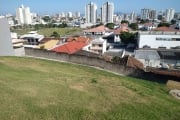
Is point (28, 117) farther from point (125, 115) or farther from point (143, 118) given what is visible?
point (143, 118)

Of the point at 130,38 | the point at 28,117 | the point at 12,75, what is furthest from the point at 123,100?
the point at 130,38

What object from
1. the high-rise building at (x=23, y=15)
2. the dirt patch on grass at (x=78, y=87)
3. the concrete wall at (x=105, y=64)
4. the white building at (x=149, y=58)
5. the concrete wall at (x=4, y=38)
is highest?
the high-rise building at (x=23, y=15)

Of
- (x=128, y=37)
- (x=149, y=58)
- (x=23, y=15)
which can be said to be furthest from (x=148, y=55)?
(x=23, y=15)

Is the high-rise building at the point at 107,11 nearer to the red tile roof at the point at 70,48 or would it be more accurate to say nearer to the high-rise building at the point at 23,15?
the high-rise building at the point at 23,15

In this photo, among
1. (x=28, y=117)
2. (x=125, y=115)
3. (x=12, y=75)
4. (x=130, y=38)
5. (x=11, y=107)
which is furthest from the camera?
(x=130, y=38)

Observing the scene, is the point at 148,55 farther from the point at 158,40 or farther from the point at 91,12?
the point at 91,12

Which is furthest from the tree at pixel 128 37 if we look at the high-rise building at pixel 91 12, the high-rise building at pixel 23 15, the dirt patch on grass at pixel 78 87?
the high-rise building at pixel 23 15
